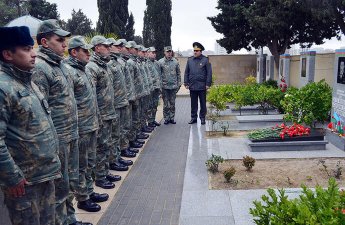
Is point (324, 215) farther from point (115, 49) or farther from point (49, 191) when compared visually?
point (115, 49)

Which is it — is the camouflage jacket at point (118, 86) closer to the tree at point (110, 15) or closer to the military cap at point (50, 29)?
the military cap at point (50, 29)

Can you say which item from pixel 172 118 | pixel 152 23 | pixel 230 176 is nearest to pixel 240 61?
pixel 152 23

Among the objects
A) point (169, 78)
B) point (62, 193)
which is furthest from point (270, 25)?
point (62, 193)

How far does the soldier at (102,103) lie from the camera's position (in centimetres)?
555

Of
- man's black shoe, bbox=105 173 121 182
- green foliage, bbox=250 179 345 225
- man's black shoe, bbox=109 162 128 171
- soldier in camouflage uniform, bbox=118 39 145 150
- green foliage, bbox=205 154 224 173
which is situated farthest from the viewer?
soldier in camouflage uniform, bbox=118 39 145 150

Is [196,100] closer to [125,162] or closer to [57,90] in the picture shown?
[125,162]

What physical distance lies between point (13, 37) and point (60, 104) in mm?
1033

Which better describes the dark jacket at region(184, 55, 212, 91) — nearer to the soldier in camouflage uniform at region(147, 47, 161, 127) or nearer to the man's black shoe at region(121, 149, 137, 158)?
the soldier in camouflage uniform at region(147, 47, 161, 127)

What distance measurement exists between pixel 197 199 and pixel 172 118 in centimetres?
614

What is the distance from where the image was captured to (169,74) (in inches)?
417

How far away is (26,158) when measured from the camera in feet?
9.98

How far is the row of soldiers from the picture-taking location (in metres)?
2.96

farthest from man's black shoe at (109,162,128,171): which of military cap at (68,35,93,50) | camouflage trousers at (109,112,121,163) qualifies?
military cap at (68,35,93,50)

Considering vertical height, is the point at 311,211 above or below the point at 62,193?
above
